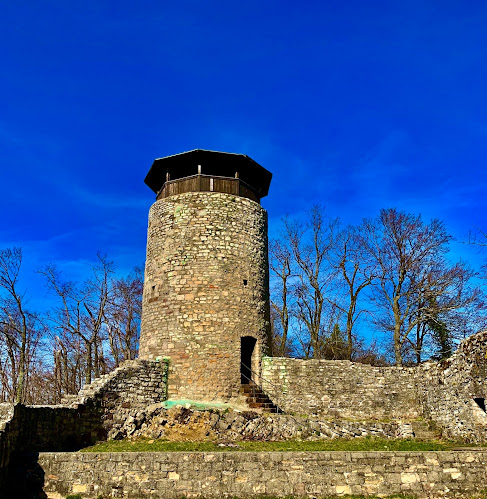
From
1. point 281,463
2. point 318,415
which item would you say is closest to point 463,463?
point 281,463

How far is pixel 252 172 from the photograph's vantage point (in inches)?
717

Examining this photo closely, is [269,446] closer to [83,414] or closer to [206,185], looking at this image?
[83,414]

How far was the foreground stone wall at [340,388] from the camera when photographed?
50.2 ft

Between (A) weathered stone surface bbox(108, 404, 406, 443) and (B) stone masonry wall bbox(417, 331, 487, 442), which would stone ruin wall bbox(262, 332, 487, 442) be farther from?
(A) weathered stone surface bbox(108, 404, 406, 443)

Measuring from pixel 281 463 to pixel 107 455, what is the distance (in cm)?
348

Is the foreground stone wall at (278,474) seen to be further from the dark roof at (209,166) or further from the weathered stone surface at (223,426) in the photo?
the dark roof at (209,166)

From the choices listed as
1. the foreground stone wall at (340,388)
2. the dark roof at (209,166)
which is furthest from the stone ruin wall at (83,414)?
the dark roof at (209,166)

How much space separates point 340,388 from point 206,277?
585cm

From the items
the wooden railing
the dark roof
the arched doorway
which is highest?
the dark roof

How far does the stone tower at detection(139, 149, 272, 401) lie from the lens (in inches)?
585

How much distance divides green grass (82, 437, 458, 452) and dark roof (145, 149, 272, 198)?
9.48 m

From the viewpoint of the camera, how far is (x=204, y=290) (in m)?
15.5

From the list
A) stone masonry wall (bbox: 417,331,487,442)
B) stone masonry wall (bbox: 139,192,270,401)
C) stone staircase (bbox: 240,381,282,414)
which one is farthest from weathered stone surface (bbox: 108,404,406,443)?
stone masonry wall (bbox: 417,331,487,442)

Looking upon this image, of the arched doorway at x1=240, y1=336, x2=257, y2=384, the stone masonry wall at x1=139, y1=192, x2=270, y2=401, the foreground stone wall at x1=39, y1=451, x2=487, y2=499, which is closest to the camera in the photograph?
the foreground stone wall at x1=39, y1=451, x2=487, y2=499
